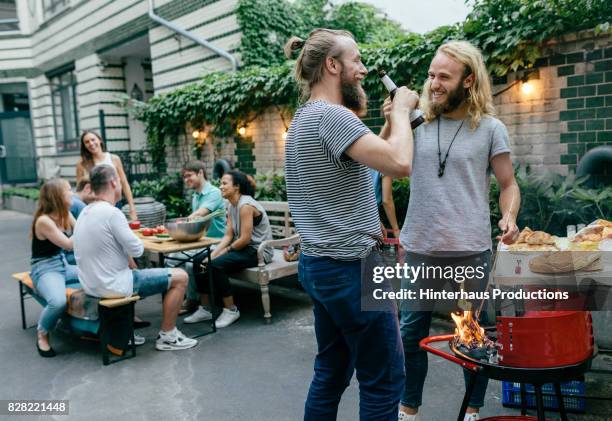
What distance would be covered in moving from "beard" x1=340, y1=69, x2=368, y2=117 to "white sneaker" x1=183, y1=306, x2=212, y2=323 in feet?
12.9

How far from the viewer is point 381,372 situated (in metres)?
2.31

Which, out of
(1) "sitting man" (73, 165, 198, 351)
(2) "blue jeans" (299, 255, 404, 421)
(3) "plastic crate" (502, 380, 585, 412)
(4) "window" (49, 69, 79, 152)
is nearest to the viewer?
(2) "blue jeans" (299, 255, 404, 421)

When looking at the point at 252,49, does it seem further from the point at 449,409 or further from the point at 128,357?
the point at 449,409

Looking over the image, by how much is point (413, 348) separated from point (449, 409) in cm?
88

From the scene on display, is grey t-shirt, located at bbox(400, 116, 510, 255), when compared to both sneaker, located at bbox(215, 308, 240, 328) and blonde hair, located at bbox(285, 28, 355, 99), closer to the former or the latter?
blonde hair, located at bbox(285, 28, 355, 99)

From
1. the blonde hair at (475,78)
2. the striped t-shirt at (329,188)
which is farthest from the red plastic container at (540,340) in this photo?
the blonde hair at (475,78)

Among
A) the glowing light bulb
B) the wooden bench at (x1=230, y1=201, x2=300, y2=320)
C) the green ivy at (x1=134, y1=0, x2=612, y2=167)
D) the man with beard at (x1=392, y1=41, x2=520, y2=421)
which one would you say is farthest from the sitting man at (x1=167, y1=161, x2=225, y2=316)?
the man with beard at (x1=392, y1=41, x2=520, y2=421)

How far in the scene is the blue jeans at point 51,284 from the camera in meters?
4.87

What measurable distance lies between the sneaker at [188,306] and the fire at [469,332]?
13.1ft

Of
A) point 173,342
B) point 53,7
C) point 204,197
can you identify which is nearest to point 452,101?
point 173,342

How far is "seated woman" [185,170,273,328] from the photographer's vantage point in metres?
5.53

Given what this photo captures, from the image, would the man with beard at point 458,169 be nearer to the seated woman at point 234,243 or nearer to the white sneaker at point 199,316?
the seated woman at point 234,243

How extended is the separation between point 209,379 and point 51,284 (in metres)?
1.84

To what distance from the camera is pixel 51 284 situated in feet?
16.5
